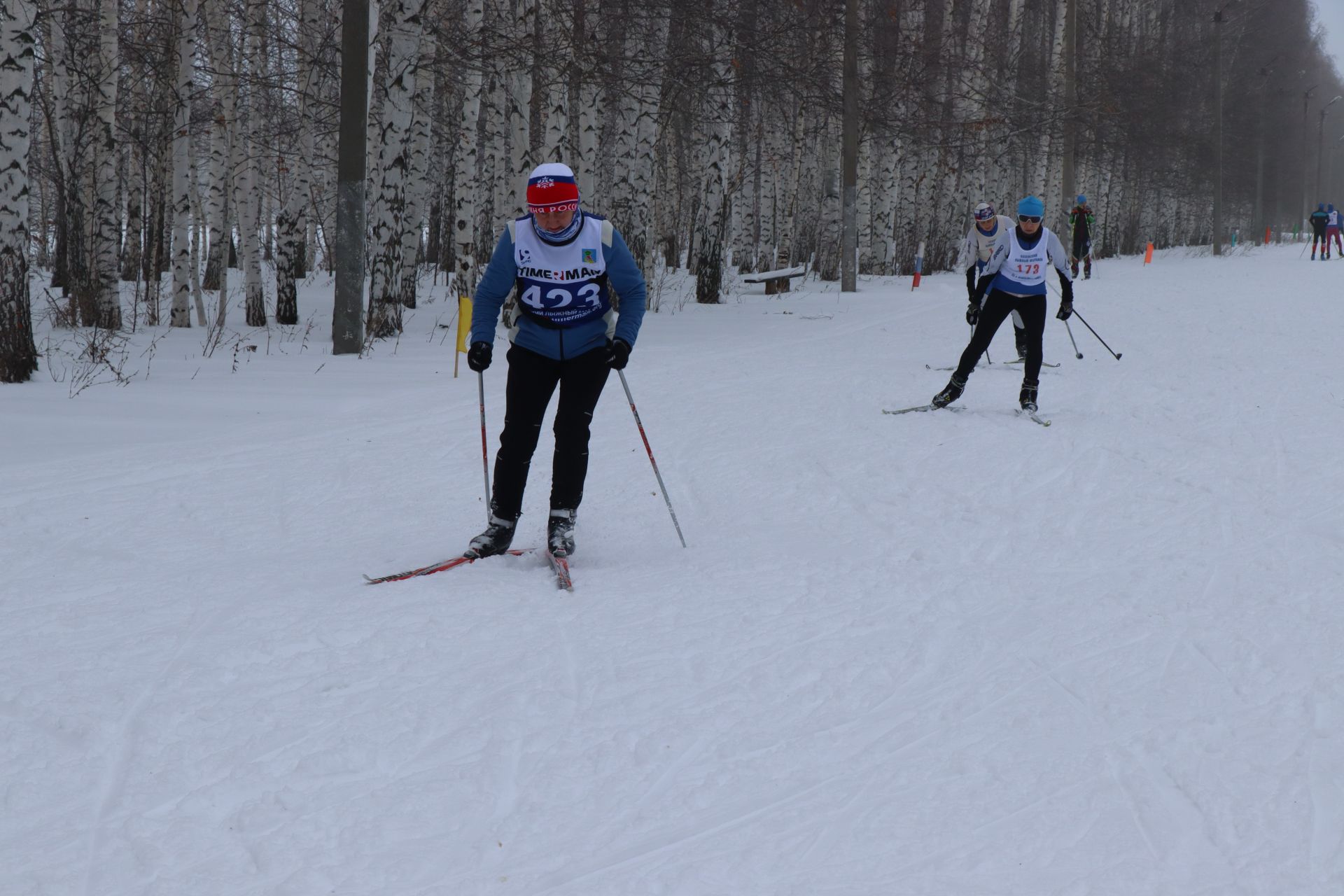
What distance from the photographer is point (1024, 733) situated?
363cm

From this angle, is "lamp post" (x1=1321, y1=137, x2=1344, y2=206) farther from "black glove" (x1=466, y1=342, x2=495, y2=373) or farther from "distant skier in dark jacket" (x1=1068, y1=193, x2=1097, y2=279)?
"black glove" (x1=466, y1=342, x2=495, y2=373)

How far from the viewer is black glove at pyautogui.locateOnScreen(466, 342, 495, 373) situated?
506 cm

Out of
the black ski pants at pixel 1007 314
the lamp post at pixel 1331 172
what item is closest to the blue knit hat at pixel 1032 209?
the black ski pants at pixel 1007 314

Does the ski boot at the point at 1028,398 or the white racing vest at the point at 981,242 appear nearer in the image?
the ski boot at the point at 1028,398

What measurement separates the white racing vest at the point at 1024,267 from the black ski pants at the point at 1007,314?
59 millimetres

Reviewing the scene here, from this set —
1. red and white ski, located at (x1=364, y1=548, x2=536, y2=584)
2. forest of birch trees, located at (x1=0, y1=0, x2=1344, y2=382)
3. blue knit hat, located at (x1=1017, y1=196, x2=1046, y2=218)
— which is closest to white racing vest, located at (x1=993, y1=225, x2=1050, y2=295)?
blue knit hat, located at (x1=1017, y1=196, x2=1046, y2=218)

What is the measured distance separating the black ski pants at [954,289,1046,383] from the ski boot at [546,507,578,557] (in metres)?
4.70

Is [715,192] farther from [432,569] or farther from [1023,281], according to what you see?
[432,569]

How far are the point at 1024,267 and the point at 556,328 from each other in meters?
5.08

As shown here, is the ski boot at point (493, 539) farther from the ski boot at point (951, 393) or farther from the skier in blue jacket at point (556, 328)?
the ski boot at point (951, 393)

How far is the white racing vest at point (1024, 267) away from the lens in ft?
29.3

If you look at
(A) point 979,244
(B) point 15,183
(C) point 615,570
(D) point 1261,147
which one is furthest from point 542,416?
(D) point 1261,147

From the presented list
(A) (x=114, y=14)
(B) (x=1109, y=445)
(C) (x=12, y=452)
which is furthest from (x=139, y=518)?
(A) (x=114, y=14)

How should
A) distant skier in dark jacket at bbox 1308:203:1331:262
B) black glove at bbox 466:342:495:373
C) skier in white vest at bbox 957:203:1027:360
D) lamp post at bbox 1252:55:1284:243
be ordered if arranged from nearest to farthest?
black glove at bbox 466:342:495:373, skier in white vest at bbox 957:203:1027:360, distant skier in dark jacket at bbox 1308:203:1331:262, lamp post at bbox 1252:55:1284:243
